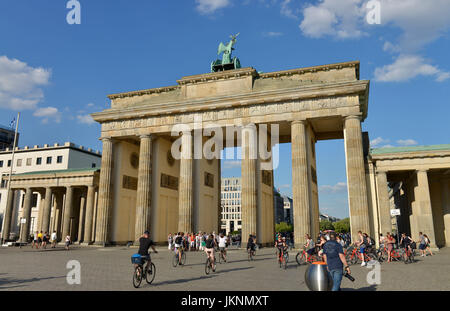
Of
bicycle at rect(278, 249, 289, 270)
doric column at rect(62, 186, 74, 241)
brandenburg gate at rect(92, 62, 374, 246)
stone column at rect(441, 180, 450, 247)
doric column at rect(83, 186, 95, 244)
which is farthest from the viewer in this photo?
doric column at rect(62, 186, 74, 241)

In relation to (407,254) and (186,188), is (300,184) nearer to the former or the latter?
(186,188)

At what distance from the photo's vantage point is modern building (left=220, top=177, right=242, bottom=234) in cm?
12675

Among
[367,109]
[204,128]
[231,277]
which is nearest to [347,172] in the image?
[367,109]

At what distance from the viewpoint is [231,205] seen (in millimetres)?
130750

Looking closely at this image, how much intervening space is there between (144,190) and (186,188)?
450 cm

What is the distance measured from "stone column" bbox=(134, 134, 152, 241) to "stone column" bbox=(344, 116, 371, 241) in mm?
18929

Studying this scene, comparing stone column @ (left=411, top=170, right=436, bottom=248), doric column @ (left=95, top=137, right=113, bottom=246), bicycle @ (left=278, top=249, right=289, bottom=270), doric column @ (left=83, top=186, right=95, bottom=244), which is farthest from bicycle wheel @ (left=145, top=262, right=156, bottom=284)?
doric column @ (left=83, top=186, right=95, bottom=244)

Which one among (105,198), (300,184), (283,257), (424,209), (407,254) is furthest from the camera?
(105,198)

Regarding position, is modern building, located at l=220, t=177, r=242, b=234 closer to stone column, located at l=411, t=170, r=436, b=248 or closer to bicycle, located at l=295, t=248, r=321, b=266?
stone column, located at l=411, t=170, r=436, b=248

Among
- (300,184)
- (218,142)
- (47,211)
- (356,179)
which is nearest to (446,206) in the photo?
(356,179)

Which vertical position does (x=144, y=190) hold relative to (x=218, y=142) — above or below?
below

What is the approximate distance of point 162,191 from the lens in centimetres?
3709
